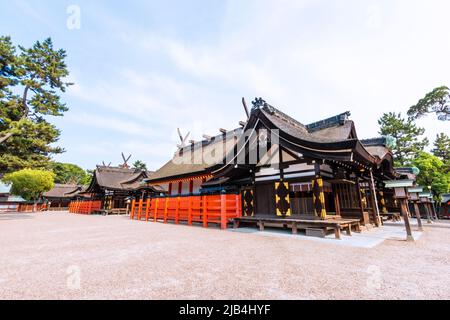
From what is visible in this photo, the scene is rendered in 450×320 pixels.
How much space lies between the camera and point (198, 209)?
1064 centimetres

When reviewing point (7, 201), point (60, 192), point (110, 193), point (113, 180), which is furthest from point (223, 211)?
point (7, 201)

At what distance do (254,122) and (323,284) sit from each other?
7.16 metres

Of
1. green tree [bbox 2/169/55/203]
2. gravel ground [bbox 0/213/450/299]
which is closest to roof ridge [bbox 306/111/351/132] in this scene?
gravel ground [bbox 0/213/450/299]

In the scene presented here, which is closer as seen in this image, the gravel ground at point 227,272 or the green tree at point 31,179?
the gravel ground at point 227,272

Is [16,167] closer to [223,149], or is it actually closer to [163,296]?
[223,149]

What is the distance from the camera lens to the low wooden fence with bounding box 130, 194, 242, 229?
31.0 feet

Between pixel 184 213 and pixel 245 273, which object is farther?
pixel 184 213

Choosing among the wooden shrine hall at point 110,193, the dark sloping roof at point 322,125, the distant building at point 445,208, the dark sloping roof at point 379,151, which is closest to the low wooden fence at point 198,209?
the dark sloping roof at point 322,125

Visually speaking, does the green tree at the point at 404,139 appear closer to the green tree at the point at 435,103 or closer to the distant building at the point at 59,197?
the green tree at the point at 435,103

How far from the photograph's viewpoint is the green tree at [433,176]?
1842 centimetres

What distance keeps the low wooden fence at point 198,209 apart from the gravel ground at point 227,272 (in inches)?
153

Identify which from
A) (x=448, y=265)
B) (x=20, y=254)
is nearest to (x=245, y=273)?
(x=448, y=265)

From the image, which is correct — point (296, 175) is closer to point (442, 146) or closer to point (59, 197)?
point (442, 146)

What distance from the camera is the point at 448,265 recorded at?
3.86 m
